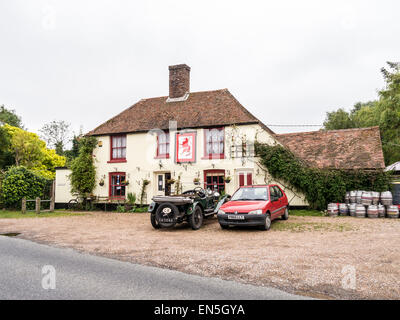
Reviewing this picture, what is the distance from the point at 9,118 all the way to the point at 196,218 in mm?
44784

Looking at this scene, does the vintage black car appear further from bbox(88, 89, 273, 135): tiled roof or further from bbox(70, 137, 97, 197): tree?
bbox(70, 137, 97, 197): tree

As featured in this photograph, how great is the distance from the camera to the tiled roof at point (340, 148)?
15.9 meters

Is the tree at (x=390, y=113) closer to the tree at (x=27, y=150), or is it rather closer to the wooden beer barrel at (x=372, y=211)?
the wooden beer barrel at (x=372, y=211)

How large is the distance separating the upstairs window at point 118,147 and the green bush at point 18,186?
499 cm

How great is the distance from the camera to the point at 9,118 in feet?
149

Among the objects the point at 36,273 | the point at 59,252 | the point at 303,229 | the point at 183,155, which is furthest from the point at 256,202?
the point at 183,155

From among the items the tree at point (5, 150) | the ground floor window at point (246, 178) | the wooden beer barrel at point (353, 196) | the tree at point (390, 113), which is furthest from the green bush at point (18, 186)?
the tree at point (390, 113)

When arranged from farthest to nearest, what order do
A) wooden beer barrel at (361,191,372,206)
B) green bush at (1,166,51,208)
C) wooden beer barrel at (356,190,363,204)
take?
green bush at (1,166,51,208), wooden beer barrel at (356,190,363,204), wooden beer barrel at (361,191,372,206)

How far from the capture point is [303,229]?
10.7 m

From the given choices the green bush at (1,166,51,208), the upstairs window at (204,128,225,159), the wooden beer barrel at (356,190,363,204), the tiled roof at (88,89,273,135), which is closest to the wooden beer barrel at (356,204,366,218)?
the wooden beer barrel at (356,190,363,204)

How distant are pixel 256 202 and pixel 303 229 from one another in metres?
1.85

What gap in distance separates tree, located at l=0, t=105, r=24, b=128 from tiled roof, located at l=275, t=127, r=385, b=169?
41.0 m

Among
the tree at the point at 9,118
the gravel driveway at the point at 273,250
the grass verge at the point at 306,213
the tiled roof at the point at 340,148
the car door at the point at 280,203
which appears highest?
the tree at the point at 9,118

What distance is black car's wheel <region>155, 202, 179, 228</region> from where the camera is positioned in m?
10.6
